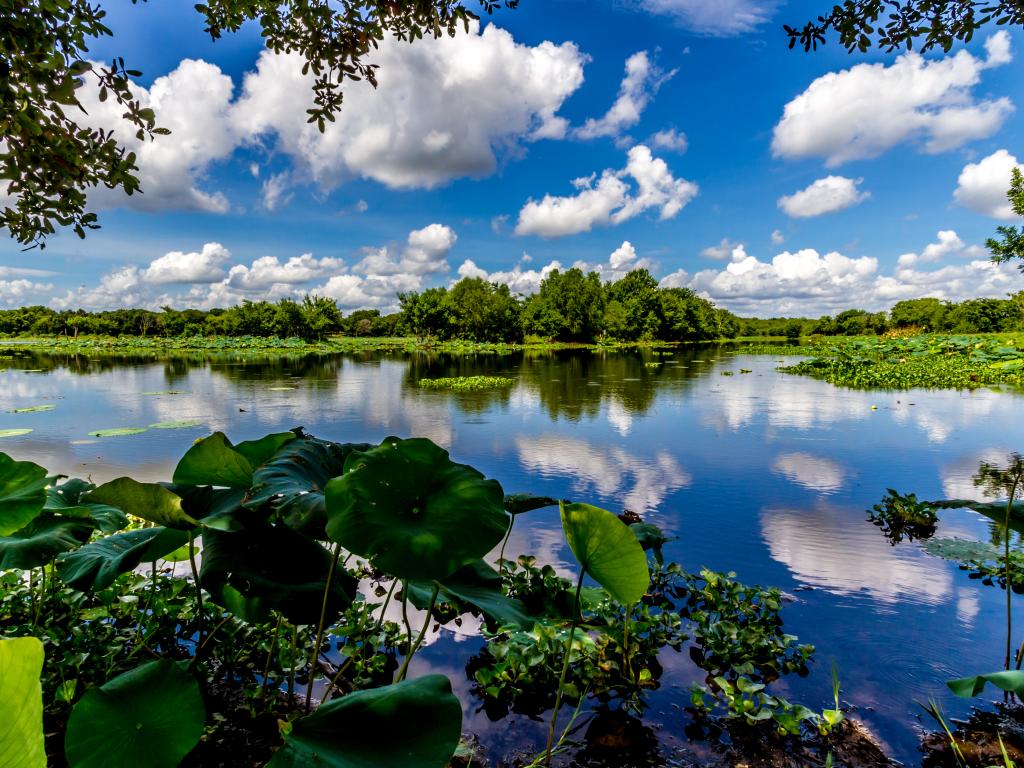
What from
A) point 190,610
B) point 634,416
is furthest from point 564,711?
point 634,416

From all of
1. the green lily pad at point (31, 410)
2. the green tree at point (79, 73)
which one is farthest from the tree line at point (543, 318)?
the green tree at point (79, 73)

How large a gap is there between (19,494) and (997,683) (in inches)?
146

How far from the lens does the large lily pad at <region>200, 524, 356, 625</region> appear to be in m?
1.80

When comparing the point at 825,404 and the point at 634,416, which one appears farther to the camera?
the point at 825,404

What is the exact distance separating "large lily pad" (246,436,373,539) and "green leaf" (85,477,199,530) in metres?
0.31

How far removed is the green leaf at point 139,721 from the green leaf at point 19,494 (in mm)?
895

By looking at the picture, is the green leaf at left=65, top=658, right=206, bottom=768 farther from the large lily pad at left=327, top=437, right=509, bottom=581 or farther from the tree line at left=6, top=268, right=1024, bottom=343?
the tree line at left=6, top=268, right=1024, bottom=343

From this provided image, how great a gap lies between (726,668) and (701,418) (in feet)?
36.6

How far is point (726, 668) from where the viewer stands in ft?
10.3

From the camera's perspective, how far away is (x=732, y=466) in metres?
8.85

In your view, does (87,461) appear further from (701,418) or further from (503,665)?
(701,418)

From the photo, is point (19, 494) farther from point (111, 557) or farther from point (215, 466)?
point (215, 466)

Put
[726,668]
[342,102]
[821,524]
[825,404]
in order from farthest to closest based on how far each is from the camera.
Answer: [825,404] → [821,524] → [342,102] → [726,668]

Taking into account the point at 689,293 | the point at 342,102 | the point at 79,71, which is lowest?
the point at 79,71
